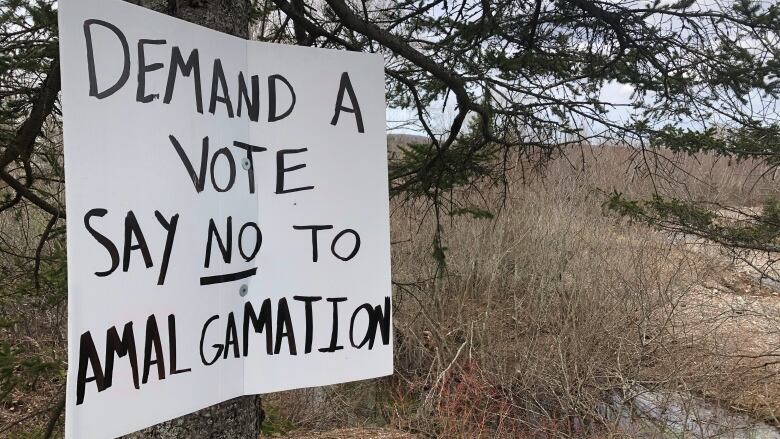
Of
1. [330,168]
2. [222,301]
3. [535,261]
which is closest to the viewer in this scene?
[222,301]

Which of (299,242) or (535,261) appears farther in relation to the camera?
(535,261)

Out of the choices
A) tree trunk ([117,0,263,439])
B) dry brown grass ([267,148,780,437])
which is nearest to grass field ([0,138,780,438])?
dry brown grass ([267,148,780,437])

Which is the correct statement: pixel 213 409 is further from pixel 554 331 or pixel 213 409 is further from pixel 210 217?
pixel 554 331

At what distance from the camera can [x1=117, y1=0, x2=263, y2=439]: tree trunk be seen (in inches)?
39.0

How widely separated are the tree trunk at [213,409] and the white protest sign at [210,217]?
93mm

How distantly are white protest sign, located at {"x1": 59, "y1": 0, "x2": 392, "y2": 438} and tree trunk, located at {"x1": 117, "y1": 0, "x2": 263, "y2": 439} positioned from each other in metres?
0.09

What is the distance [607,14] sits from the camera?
2236 mm

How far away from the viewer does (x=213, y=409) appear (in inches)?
40.6

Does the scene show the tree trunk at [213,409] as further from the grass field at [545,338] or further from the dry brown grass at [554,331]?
the dry brown grass at [554,331]

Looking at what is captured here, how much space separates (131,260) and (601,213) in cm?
654

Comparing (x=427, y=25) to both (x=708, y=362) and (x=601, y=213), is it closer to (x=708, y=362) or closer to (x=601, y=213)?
(x=708, y=362)

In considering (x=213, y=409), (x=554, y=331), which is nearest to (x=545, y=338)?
(x=554, y=331)

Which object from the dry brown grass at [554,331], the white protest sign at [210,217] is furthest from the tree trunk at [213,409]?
the dry brown grass at [554,331]

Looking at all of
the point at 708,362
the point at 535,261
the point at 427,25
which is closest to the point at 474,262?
the point at 535,261
